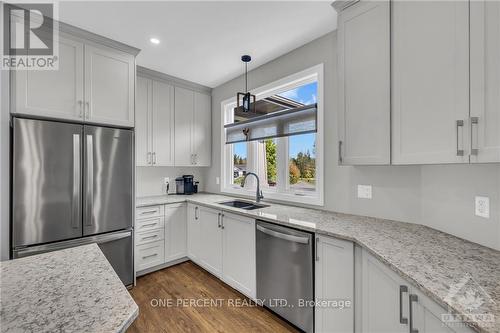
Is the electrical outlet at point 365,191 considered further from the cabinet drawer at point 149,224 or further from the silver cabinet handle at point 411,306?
the cabinet drawer at point 149,224

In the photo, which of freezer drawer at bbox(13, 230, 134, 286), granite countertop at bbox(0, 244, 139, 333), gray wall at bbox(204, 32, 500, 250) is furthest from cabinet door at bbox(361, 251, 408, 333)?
freezer drawer at bbox(13, 230, 134, 286)

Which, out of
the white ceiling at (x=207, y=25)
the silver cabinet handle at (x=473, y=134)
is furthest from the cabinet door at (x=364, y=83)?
the silver cabinet handle at (x=473, y=134)

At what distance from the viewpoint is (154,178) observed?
349 cm

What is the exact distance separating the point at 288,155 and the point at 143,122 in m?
2.03

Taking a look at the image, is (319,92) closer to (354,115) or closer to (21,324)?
(354,115)

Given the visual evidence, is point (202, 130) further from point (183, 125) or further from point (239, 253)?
point (239, 253)

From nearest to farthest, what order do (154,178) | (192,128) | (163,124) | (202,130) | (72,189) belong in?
(72,189) → (163,124) → (154,178) → (192,128) → (202,130)

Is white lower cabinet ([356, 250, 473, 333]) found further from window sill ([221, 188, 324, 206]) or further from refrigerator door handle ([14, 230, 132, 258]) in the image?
refrigerator door handle ([14, 230, 132, 258])

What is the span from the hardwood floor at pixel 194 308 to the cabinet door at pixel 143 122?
1562 mm

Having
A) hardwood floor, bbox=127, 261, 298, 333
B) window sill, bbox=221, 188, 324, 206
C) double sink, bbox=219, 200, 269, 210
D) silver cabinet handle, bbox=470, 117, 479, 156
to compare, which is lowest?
hardwood floor, bbox=127, 261, 298, 333

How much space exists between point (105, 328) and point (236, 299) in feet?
6.43

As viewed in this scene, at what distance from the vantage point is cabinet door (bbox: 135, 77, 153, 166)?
3.04m

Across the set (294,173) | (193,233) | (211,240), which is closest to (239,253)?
(211,240)

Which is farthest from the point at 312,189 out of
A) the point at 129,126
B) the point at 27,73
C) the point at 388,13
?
the point at 27,73
